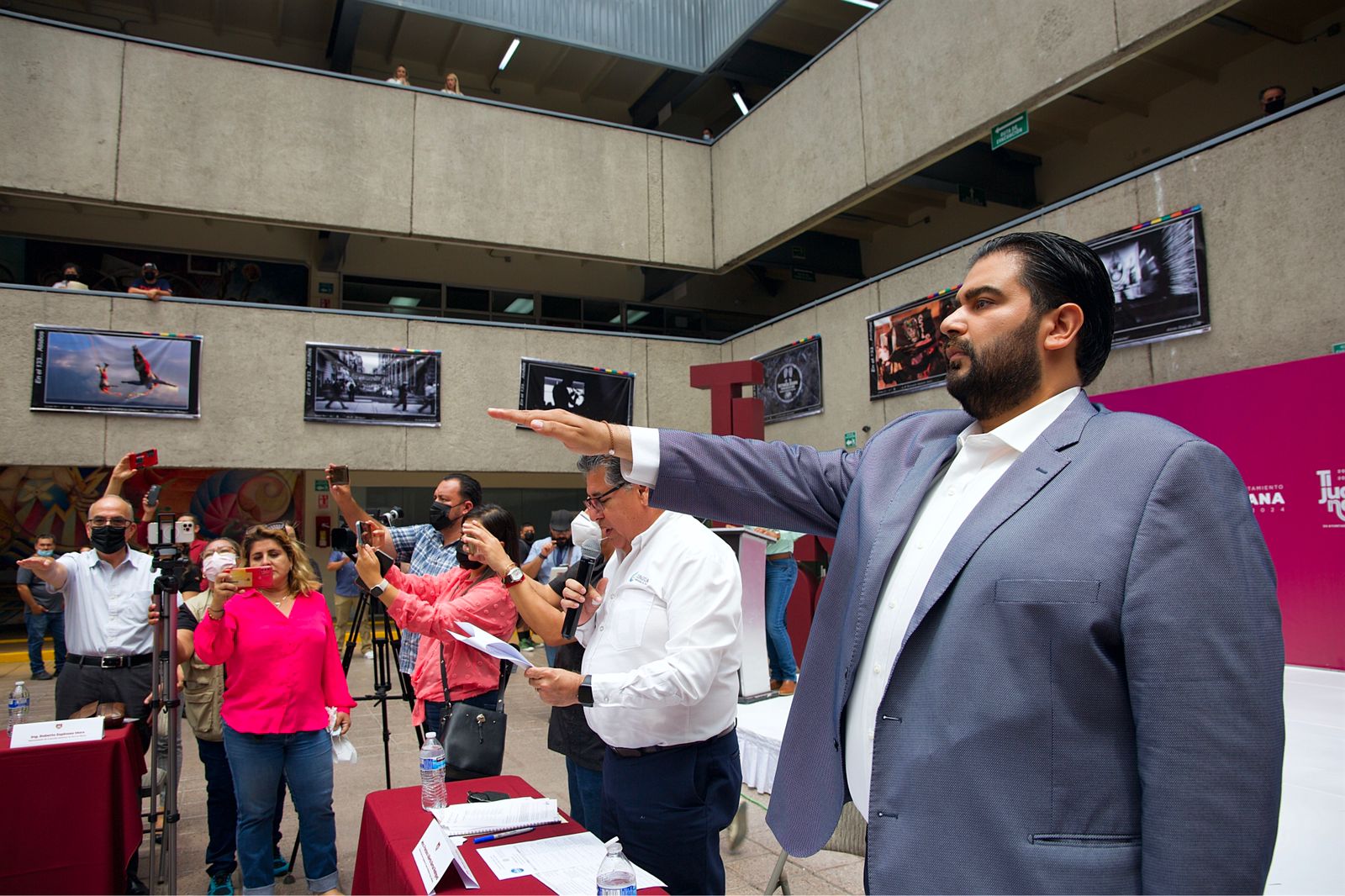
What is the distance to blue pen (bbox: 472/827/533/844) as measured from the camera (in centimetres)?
201

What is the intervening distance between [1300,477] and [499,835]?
16.4ft

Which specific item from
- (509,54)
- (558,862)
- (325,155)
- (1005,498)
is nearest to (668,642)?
(558,862)

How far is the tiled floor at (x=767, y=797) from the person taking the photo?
7.47ft

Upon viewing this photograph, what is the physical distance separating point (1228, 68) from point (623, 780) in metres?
9.04

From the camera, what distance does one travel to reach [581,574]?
8.32 ft

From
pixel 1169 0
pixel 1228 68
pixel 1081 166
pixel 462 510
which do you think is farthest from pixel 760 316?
pixel 462 510

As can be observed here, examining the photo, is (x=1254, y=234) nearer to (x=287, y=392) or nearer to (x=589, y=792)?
(x=589, y=792)

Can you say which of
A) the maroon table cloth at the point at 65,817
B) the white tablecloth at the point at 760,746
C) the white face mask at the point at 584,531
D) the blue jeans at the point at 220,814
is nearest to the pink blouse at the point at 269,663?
the blue jeans at the point at 220,814

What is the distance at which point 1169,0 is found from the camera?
573 centimetres

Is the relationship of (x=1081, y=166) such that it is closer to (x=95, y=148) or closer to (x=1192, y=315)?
(x=1192, y=315)

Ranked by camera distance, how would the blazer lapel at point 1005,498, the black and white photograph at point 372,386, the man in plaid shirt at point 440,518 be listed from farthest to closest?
the black and white photograph at point 372,386 < the man in plaid shirt at point 440,518 < the blazer lapel at point 1005,498

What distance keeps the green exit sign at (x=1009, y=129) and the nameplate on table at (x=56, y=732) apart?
25.0 feet

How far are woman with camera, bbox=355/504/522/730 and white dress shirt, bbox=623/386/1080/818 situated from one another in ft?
7.07

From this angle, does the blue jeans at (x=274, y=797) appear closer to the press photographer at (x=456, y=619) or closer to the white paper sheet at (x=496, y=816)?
the press photographer at (x=456, y=619)
